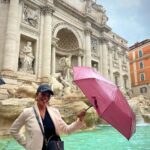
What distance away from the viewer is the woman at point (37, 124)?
1.85m

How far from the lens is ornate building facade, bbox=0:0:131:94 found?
14477 millimetres

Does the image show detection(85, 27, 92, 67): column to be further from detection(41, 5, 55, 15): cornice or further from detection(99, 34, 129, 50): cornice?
detection(41, 5, 55, 15): cornice

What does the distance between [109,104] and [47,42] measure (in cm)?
1536

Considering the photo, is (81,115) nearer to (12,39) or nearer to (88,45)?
(12,39)

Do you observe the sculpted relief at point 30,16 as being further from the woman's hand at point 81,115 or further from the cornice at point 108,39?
the woman's hand at point 81,115

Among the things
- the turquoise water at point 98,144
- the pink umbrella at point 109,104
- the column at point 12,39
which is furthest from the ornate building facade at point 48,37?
the pink umbrella at point 109,104

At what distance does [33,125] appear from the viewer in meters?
1.89

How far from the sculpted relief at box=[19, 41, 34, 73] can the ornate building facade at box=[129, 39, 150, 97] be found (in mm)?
23113

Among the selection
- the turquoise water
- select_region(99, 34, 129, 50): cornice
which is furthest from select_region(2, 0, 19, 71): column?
select_region(99, 34, 129, 50): cornice

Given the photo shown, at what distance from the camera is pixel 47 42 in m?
16.7

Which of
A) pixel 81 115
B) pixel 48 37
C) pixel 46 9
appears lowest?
pixel 81 115

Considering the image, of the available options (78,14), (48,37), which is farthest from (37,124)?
(78,14)

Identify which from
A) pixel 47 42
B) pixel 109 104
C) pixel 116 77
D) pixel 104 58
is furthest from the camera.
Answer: pixel 116 77

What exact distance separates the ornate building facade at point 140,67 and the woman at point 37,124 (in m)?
32.9
